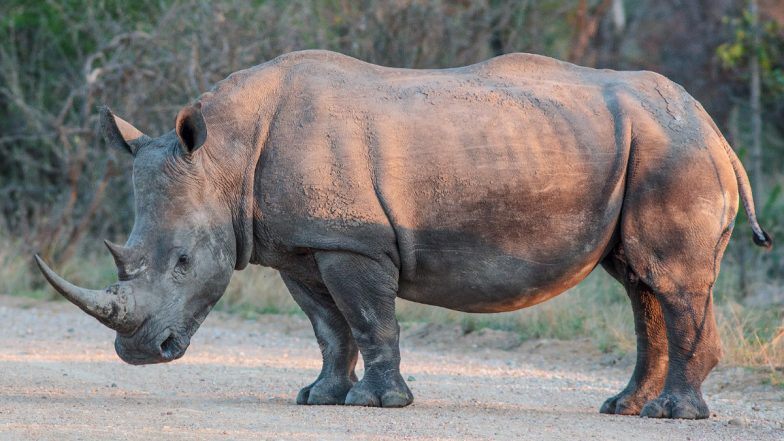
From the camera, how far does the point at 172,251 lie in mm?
Result: 6602

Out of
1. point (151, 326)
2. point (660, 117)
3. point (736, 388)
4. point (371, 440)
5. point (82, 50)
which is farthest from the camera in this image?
point (82, 50)

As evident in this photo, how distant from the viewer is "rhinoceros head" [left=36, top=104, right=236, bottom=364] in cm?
648

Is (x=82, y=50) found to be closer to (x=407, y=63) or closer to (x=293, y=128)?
(x=407, y=63)

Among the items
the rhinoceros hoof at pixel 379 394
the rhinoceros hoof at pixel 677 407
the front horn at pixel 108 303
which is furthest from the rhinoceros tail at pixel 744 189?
the front horn at pixel 108 303

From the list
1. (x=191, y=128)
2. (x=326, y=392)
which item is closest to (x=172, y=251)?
(x=191, y=128)

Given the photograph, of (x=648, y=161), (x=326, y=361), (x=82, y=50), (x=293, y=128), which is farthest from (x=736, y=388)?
(x=82, y=50)

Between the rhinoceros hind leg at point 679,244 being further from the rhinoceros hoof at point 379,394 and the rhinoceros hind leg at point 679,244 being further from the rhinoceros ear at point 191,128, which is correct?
the rhinoceros ear at point 191,128

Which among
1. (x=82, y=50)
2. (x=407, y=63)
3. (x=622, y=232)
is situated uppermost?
(x=622, y=232)

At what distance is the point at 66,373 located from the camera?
826 cm

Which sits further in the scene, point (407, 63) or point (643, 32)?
point (643, 32)

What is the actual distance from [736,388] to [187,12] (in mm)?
8675

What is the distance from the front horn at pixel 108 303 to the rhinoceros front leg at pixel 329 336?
1.06m

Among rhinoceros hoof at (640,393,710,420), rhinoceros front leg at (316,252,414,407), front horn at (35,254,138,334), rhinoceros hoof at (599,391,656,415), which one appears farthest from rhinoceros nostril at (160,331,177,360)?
rhinoceros hoof at (640,393,710,420)

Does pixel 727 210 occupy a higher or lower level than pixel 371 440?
higher
